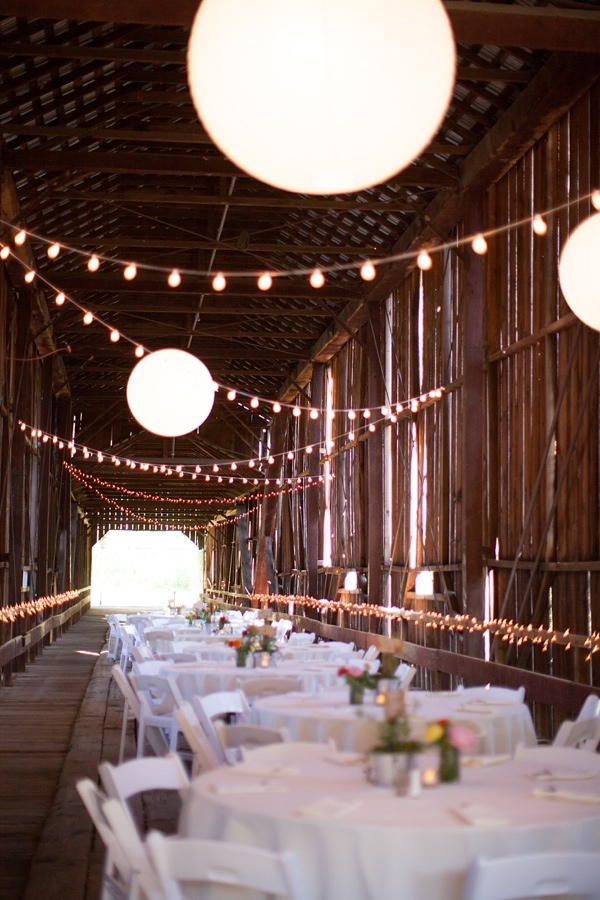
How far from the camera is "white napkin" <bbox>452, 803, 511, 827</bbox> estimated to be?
2.95 metres

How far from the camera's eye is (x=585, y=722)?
5.08m

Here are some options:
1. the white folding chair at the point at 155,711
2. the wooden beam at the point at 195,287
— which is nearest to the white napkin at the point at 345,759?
the white folding chair at the point at 155,711

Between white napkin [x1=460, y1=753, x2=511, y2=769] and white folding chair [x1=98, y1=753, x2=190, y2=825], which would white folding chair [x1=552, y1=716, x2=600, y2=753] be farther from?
white folding chair [x1=98, y1=753, x2=190, y2=825]

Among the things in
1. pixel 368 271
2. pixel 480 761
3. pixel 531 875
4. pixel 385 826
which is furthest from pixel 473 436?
pixel 531 875

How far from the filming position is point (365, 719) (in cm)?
516

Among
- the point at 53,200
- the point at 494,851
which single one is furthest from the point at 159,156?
the point at 494,851

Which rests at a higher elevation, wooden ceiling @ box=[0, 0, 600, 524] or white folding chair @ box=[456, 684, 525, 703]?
wooden ceiling @ box=[0, 0, 600, 524]

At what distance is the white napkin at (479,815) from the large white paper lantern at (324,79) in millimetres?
1863

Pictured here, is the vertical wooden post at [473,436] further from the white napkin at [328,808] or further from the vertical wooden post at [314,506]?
the vertical wooden post at [314,506]

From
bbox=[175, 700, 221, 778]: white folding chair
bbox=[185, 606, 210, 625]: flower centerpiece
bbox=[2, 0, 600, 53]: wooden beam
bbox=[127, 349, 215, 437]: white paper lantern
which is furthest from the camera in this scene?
bbox=[185, 606, 210, 625]: flower centerpiece

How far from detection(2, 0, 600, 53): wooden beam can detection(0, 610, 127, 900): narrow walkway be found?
4.57 metres

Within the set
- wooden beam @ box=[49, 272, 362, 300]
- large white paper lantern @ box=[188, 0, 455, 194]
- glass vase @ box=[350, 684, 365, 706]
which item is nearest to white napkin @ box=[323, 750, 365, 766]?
glass vase @ box=[350, 684, 365, 706]

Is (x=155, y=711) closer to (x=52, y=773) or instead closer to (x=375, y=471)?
(x=52, y=773)

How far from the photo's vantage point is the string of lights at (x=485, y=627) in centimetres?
732
